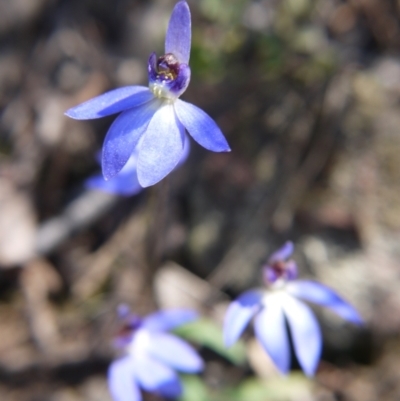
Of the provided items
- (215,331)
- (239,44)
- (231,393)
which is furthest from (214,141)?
(239,44)

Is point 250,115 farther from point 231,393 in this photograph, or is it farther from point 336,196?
point 231,393

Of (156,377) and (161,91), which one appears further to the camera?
(156,377)

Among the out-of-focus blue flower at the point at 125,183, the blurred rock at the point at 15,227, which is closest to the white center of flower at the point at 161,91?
the out-of-focus blue flower at the point at 125,183

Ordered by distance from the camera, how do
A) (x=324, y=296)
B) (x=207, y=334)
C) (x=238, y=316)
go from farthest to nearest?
(x=207, y=334) < (x=324, y=296) < (x=238, y=316)

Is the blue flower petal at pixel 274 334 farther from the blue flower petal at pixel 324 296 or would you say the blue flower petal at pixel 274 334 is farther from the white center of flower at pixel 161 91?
the white center of flower at pixel 161 91

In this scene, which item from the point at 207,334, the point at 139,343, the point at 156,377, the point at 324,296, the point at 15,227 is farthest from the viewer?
the point at 15,227

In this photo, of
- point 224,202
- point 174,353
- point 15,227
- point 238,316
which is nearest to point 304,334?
point 238,316

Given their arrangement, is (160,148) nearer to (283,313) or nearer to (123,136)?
(123,136)
